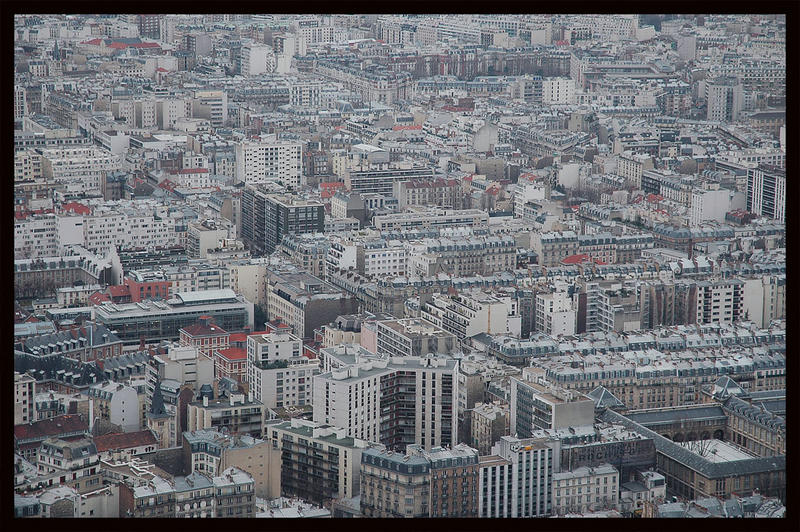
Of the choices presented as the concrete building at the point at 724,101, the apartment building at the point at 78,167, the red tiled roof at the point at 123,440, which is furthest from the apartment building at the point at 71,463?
the concrete building at the point at 724,101

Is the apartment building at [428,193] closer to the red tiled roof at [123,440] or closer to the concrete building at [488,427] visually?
the concrete building at [488,427]

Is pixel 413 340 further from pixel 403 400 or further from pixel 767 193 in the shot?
pixel 767 193

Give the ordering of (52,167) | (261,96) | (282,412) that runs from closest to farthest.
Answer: (282,412) < (52,167) < (261,96)

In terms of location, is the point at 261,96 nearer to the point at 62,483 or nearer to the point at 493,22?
the point at 493,22

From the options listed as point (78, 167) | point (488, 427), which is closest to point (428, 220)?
point (78, 167)

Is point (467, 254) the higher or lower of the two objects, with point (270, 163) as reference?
lower

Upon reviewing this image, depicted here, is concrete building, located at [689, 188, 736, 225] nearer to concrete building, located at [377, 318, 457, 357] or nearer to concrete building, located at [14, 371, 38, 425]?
concrete building, located at [377, 318, 457, 357]
